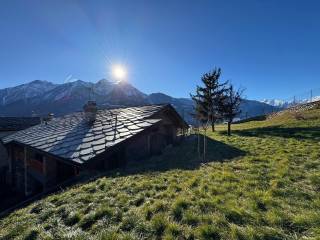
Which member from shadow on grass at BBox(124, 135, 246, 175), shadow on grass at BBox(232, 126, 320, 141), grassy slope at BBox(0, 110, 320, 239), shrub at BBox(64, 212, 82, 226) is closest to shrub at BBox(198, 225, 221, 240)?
grassy slope at BBox(0, 110, 320, 239)

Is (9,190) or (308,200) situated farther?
(9,190)

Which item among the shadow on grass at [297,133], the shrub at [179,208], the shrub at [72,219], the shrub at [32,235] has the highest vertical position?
the shadow on grass at [297,133]

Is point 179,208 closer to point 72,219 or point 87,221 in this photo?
point 87,221

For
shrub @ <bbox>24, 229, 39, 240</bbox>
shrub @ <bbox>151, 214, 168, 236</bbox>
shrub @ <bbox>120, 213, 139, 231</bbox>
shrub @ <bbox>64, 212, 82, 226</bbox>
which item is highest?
shrub @ <bbox>151, 214, 168, 236</bbox>

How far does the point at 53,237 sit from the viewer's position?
5309 mm

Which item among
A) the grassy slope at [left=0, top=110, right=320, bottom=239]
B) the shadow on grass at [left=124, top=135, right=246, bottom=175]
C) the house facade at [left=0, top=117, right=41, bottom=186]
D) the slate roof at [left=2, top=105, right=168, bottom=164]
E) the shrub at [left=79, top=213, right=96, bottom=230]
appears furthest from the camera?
the house facade at [left=0, top=117, right=41, bottom=186]

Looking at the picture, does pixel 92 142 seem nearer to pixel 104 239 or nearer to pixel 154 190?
pixel 154 190

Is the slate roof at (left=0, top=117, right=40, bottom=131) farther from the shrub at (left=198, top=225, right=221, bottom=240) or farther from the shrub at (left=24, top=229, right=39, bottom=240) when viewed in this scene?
the shrub at (left=198, top=225, right=221, bottom=240)

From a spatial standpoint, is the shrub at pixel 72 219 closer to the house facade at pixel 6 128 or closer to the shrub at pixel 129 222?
the shrub at pixel 129 222

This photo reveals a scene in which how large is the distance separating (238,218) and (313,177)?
435 centimetres

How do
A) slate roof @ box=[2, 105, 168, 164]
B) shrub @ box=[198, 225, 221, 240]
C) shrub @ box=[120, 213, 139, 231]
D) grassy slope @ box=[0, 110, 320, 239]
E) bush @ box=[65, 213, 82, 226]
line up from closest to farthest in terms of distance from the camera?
shrub @ box=[198, 225, 221, 240] → grassy slope @ box=[0, 110, 320, 239] → shrub @ box=[120, 213, 139, 231] → bush @ box=[65, 213, 82, 226] → slate roof @ box=[2, 105, 168, 164]

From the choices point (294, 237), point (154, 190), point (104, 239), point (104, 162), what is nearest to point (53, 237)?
point (104, 239)

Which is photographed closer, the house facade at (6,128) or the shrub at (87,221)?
the shrub at (87,221)

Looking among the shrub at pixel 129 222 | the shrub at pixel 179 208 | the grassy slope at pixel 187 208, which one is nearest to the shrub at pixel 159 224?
the grassy slope at pixel 187 208
